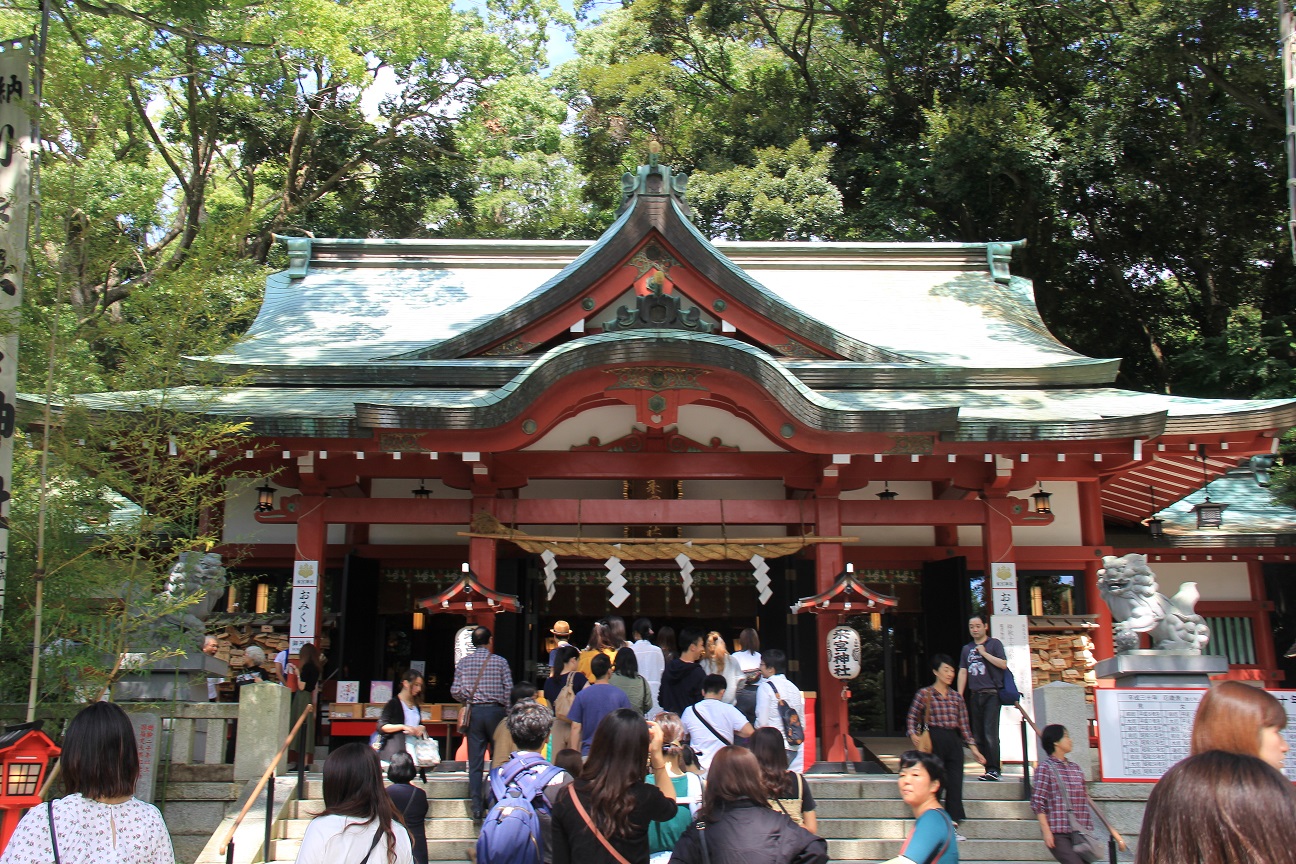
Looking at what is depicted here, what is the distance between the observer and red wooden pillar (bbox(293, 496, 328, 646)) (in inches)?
443

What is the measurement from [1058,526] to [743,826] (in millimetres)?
10037

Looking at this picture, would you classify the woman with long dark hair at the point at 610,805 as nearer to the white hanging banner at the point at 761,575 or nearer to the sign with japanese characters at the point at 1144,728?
the sign with japanese characters at the point at 1144,728

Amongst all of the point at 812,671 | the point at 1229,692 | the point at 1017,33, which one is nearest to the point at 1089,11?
the point at 1017,33

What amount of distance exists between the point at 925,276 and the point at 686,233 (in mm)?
6630

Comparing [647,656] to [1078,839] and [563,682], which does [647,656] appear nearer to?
[563,682]

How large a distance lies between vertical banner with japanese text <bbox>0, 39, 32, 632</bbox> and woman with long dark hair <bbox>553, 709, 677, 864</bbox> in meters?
4.80

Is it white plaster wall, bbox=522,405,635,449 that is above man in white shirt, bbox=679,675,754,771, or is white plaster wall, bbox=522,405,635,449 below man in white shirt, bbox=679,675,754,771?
above

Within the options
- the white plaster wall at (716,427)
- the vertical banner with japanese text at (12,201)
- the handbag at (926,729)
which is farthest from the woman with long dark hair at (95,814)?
the white plaster wall at (716,427)

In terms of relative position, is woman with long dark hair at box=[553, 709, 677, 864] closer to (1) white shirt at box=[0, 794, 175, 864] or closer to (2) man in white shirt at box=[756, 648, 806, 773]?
(1) white shirt at box=[0, 794, 175, 864]

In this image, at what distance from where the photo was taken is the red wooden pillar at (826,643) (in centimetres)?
1063

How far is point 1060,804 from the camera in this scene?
6.47m

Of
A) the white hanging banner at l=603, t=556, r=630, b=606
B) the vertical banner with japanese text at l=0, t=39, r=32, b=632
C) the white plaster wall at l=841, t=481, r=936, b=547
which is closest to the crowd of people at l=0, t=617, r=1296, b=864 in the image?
the white hanging banner at l=603, t=556, r=630, b=606

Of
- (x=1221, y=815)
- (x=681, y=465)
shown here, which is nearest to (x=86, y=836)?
(x=1221, y=815)

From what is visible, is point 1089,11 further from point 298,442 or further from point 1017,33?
point 298,442
